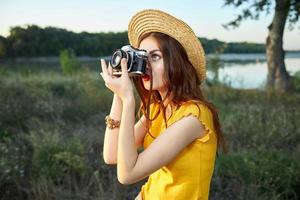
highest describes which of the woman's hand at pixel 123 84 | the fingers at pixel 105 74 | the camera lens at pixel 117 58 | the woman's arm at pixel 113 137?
A: the camera lens at pixel 117 58

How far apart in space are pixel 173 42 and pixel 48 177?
255 cm

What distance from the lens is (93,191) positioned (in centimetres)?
350

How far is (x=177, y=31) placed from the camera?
1.42m

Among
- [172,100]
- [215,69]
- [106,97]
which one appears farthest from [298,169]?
[215,69]

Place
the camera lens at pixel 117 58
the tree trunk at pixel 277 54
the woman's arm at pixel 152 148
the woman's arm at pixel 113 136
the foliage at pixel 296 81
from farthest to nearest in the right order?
the foliage at pixel 296 81
the tree trunk at pixel 277 54
the woman's arm at pixel 113 136
the camera lens at pixel 117 58
the woman's arm at pixel 152 148

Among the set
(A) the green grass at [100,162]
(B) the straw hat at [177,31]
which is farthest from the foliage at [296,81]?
(B) the straw hat at [177,31]

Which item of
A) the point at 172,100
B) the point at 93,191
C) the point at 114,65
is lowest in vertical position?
the point at 93,191

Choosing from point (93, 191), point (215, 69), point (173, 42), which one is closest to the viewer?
point (173, 42)

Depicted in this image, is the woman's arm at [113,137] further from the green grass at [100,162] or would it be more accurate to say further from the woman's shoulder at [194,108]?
the green grass at [100,162]

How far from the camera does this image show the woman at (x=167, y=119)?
1.30 meters

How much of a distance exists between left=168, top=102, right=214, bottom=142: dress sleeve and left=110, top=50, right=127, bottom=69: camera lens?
25 centimetres

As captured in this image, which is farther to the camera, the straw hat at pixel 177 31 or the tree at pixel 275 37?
the tree at pixel 275 37

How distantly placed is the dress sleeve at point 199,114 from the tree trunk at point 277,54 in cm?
1068

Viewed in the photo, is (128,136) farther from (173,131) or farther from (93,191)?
(93,191)
